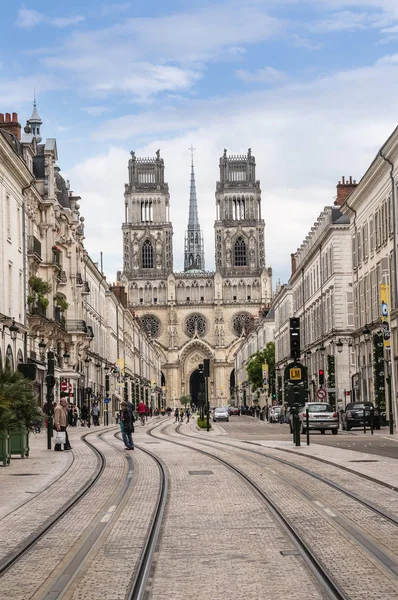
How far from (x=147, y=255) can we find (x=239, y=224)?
1631cm

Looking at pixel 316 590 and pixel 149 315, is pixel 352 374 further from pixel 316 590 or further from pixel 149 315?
pixel 149 315

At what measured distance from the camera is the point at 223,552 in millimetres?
10688

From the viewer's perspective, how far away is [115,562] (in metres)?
10.1

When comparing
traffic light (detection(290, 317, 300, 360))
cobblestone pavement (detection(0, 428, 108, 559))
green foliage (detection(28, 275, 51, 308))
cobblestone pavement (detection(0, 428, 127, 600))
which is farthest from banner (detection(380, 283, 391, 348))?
cobblestone pavement (detection(0, 428, 127, 600))

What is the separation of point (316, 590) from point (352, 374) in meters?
58.6

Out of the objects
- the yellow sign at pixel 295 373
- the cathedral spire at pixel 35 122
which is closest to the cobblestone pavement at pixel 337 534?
the yellow sign at pixel 295 373

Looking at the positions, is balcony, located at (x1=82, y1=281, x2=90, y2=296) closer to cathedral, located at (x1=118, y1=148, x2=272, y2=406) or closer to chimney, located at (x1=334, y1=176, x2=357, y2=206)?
chimney, located at (x1=334, y1=176, x2=357, y2=206)

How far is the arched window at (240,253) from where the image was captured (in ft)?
A: 584

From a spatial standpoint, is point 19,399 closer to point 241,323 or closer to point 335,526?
point 335,526

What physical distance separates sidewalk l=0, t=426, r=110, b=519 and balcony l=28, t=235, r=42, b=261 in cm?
2386

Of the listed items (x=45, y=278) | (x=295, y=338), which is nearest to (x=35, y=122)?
(x=45, y=278)

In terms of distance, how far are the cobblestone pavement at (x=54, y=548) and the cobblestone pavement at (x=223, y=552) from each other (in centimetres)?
99

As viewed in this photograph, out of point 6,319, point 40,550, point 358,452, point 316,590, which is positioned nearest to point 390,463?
point 358,452

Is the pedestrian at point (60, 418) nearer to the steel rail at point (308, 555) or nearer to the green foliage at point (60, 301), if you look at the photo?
the steel rail at point (308, 555)
